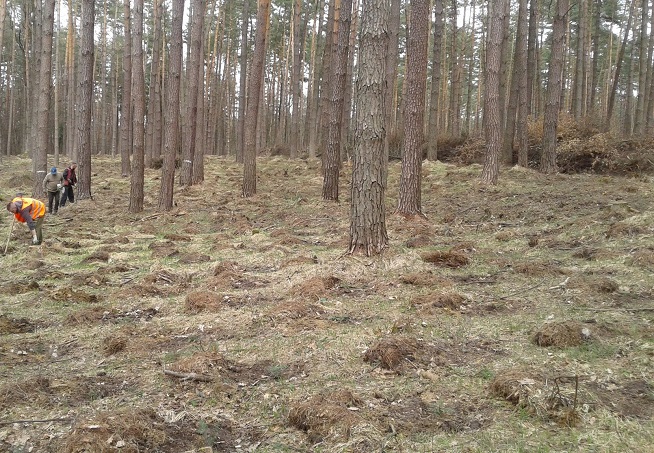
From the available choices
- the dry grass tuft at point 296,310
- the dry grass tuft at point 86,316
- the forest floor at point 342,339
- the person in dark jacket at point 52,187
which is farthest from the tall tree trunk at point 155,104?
the dry grass tuft at point 296,310

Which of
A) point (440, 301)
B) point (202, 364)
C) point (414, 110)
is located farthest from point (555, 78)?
point (202, 364)

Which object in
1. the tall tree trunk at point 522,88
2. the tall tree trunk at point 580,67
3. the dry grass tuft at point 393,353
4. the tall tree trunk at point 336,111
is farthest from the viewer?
the tall tree trunk at point 580,67

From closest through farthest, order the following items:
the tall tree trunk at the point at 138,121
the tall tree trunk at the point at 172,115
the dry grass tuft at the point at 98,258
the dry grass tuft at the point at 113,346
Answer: the dry grass tuft at the point at 113,346
the dry grass tuft at the point at 98,258
the tall tree trunk at the point at 172,115
the tall tree trunk at the point at 138,121

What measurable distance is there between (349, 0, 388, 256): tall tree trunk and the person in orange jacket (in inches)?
272

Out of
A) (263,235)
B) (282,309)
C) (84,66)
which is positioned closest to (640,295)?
(282,309)

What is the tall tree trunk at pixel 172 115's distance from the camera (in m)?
13.2

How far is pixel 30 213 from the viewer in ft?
32.3

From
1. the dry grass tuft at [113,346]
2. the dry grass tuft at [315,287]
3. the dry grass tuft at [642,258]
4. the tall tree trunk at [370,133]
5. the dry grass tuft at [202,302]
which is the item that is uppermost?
the tall tree trunk at [370,133]

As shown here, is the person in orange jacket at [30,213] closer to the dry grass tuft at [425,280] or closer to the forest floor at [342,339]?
the forest floor at [342,339]

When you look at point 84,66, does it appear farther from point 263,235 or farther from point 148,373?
point 148,373

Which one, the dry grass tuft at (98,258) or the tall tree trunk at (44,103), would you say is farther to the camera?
the tall tree trunk at (44,103)

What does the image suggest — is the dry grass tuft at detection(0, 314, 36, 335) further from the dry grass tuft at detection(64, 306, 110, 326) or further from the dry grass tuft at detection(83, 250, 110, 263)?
the dry grass tuft at detection(83, 250, 110, 263)

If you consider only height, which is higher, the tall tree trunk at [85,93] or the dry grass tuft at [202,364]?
the tall tree trunk at [85,93]

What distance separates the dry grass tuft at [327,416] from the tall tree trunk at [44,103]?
14591 mm
